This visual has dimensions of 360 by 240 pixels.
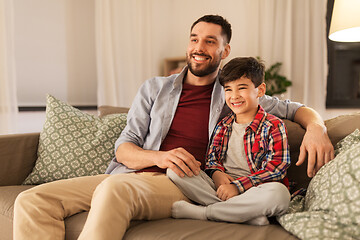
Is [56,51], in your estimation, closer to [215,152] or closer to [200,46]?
[200,46]

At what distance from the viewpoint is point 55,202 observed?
48.7 inches

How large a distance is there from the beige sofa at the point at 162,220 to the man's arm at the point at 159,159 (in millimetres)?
187

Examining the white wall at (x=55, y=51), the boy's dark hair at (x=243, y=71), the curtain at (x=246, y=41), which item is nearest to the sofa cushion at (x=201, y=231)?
the boy's dark hair at (x=243, y=71)

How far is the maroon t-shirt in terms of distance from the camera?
5.05 ft

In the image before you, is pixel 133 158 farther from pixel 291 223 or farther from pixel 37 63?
pixel 37 63

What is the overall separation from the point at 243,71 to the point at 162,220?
66 cm

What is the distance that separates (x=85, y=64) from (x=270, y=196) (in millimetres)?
2845

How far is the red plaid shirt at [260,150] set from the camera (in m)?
1.26

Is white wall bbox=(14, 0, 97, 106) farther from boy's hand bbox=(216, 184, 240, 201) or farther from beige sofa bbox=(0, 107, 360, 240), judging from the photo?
boy's hand bbox=(216, 184, 240, 201)

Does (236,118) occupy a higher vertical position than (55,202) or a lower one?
higher

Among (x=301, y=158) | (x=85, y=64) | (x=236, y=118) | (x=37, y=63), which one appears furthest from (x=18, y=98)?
(x=301, y=158)

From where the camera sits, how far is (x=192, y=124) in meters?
1.59

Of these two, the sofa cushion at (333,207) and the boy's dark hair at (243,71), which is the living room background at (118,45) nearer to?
the boy's dark hair at (243,71)

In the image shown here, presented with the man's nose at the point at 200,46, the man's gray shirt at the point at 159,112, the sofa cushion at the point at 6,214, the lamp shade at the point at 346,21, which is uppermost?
the lamp shade at the point at 346,21
